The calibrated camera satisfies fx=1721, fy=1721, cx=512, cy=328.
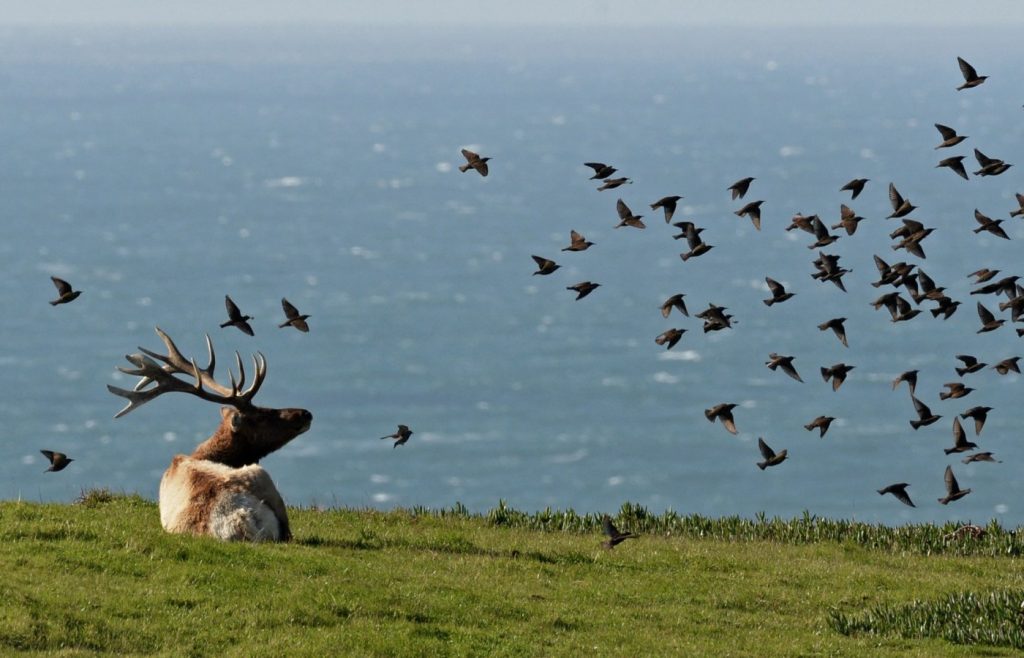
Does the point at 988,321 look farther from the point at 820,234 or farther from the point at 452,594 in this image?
the point at 452,594

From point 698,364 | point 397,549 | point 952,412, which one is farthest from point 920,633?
point 698,364

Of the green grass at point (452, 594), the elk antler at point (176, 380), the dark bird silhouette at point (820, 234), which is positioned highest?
the dark bird silhouette at point (820, 234)

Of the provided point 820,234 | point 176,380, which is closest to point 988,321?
point 820,234

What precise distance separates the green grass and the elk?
55cm

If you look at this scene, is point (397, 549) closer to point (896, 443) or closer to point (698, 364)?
point (896, 443)

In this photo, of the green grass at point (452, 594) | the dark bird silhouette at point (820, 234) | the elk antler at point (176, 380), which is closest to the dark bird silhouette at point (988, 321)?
the dark bird silhouette at point (820, 234)

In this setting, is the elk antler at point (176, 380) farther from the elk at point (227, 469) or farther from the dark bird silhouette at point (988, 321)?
the dark bird silhouette at point (988, 321)

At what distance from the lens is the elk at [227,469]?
22047mm

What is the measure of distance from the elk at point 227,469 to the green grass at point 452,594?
1.81 ft

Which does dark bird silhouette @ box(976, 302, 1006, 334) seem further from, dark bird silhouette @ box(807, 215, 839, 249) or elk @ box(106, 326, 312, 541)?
elk @ box(106, 326, 312, 541)

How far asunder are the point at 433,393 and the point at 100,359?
37.3 meters

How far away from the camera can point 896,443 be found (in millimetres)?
150125

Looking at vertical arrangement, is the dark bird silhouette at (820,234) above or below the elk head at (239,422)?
above

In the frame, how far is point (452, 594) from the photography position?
20188 millimetres
